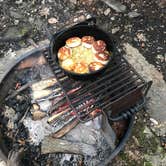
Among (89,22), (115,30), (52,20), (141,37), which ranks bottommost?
(141,37)

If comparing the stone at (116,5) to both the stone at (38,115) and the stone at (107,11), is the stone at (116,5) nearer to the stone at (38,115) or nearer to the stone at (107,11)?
the stone at (107,11)

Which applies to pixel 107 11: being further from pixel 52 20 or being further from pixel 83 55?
pixel 83 55

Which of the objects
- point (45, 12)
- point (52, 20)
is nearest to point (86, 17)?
point (52, 20)

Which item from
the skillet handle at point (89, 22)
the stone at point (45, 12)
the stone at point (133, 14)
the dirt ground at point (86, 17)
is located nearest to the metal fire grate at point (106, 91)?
the skillet handle at point (89, 22)

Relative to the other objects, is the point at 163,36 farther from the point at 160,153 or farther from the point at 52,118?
the point at 52,118

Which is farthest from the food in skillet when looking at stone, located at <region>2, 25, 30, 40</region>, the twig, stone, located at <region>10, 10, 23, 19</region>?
stone, located at <region>10, 10, 23, 19</region>

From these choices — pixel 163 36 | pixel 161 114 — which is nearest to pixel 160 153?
pixel 161 114

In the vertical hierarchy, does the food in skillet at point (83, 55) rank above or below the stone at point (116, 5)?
above

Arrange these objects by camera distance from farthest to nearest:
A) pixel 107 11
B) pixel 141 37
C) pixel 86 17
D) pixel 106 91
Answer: pixel 107 11 → pixel 86 17 → pixel 141 37 → pixel 106 91
